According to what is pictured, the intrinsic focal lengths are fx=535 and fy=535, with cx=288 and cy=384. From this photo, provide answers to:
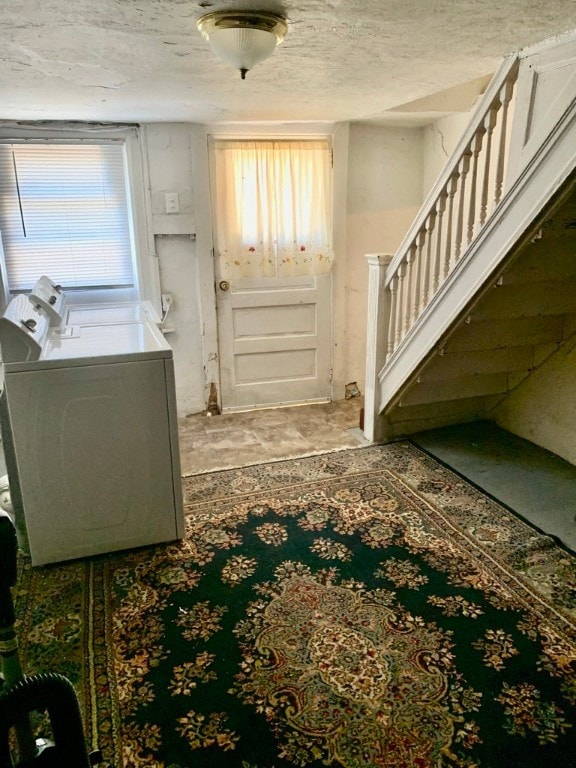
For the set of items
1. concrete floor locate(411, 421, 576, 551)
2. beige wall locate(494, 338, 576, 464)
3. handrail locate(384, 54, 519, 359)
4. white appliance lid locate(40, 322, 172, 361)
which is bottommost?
concrete floor locate(411, 421, 576, 551)

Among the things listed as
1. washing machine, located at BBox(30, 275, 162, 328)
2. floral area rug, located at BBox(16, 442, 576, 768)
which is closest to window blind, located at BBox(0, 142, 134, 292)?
washing machine, located at BBox(30, 275, 162, 328)

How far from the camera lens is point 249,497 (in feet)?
9.71

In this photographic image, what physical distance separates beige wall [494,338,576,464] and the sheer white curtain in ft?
5.84

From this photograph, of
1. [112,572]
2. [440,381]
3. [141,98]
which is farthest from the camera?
[440,381]

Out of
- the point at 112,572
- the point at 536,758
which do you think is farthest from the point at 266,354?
the point at 536,758

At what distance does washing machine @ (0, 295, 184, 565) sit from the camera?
2.21m

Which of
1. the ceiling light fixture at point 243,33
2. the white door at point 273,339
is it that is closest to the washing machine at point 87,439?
the ceiling light fixture at point 243,33

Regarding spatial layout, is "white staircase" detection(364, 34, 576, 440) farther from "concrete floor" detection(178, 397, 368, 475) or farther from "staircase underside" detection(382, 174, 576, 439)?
"concrete floor" detection(178, 397, 368, 475)

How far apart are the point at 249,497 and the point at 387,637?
1.20 m

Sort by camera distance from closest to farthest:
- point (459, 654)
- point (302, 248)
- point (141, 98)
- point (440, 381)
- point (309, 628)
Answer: point (459, 654)
point (309, 628)
point (141, 98)
point (440, 381)
point (302, 248)

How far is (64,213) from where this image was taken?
368 centimetres

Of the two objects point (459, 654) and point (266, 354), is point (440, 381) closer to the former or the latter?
point (266, 354)

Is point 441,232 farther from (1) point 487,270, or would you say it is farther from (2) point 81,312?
(2) point 81,312

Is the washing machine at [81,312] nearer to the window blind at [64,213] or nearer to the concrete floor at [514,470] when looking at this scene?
the window blind at [64,213]
